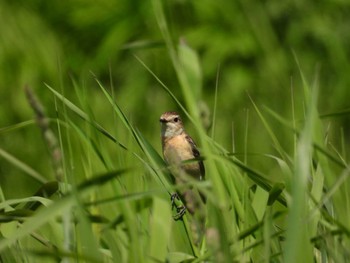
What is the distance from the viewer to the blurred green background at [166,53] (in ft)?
25.4

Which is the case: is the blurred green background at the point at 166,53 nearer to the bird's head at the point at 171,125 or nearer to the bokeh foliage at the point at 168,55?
the bokeh foliage at the point at 168,55

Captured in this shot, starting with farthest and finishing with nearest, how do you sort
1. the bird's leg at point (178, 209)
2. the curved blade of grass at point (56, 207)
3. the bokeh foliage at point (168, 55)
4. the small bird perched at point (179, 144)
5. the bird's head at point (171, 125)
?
the bokeh foliage at point (168, 55) < the bird's head at point (171, 125) < the small bird perched at point (179, 144) < the bird's leg at point (178, 209) < the curved blade of grass at point (56, 207)

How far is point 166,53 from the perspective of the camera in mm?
7797

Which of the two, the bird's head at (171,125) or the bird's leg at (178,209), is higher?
the bird's head at (171,125)

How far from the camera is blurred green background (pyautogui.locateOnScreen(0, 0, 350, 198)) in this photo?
7754 mm

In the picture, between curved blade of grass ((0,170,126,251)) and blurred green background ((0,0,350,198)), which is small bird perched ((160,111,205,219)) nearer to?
curved blade of grass ((0,170,126,251))

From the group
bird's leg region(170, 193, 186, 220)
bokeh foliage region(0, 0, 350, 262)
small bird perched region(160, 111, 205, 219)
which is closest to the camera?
bird's leg region(170, 193, 186, 220)

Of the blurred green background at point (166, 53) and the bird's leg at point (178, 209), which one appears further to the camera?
the blurred green background at point (166, 53)

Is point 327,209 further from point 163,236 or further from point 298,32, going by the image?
point 298,32

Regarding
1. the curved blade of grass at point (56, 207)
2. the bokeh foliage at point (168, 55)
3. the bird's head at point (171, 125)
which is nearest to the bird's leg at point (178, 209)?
the curved blade of grass at point (56, 207)

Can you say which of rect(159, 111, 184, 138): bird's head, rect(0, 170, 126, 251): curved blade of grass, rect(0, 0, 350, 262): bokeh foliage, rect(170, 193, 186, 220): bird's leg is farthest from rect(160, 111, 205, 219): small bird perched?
rect(0, 0, 350, 262): bokeh foliage

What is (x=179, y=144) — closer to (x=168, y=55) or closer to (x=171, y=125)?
(x=171, y=125)

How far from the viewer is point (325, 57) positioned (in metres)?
8.16

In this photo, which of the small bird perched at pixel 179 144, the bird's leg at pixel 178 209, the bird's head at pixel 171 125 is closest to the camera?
the bird's leg at pixel 178 209
